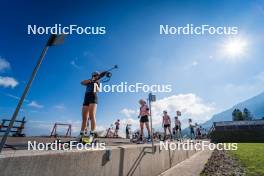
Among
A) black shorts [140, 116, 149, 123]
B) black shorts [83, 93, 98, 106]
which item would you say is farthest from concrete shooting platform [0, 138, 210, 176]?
black shorts [140, 116, 149, 123]

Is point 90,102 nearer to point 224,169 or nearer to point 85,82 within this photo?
point 85,82

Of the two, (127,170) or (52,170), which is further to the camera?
(127,170)

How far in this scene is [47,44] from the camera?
3.17 metres

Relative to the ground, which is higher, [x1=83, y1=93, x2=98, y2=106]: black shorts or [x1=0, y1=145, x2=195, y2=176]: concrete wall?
[x1=83, y1=93, x2=98, y2=106]: black shorts

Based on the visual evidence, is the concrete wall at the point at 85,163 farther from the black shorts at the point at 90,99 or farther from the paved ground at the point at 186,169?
the black shorts at the point at 90,99

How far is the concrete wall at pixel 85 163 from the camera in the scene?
108 inches

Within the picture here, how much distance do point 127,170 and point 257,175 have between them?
14.4 feet


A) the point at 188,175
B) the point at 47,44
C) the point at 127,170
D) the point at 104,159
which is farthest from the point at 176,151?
the point at 47,44

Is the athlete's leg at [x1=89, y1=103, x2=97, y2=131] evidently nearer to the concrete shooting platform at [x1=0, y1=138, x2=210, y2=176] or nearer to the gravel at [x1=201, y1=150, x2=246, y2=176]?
the concrete shooting platform at [x1=0, y1=138, x2=210, y2=176]

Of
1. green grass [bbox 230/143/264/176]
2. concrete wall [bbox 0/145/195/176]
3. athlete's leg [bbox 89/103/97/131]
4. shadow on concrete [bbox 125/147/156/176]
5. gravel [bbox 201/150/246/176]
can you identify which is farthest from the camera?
→ gravel [bbox 201/150/246/176]

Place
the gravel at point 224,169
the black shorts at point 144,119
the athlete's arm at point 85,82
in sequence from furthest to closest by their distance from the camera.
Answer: the black shorts at point 144,119
the gravel at point 224,169
the athlete's arm at point 85,82

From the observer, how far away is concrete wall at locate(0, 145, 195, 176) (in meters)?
2.74

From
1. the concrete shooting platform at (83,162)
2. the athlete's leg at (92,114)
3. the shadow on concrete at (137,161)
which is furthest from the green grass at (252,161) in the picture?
the athlete's leg at (92,114)

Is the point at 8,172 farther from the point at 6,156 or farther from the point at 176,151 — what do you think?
the point at 176,151
